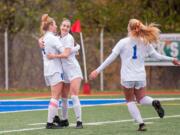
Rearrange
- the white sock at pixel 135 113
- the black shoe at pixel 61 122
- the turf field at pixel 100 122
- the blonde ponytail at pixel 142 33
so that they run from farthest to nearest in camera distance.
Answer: the black shoe at pixel 61 122 → the blonde ponytail at pixel 142 33 → the white sock at pixel 135 113 → the turf field at pixel 100 122

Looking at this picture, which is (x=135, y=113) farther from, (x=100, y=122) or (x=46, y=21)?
(x=46, y=21)

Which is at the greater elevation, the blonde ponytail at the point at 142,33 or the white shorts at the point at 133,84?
the blonde ponytail at the point at 142,33

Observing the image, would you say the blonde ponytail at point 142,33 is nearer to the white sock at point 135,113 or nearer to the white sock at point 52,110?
the white sock at point 135,113

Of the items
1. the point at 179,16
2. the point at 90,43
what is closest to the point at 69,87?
the point at 90,43

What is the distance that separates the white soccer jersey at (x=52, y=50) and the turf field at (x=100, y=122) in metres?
1.07

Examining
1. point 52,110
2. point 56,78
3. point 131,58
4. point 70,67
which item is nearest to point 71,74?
point 70,67

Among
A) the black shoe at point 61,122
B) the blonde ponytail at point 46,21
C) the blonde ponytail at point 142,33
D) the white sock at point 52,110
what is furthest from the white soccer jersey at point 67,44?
the blonde ponytail at point 142,33

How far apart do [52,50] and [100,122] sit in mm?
1986

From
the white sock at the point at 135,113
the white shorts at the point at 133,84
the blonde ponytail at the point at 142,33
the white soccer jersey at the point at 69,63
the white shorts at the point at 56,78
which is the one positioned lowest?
the white sock at the point at 135,113

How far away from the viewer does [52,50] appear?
1341cm

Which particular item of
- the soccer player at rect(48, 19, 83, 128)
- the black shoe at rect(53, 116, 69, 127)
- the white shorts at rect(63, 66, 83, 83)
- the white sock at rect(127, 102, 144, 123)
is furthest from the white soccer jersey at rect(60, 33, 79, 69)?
the white sock at rect(127, 102, 144, 123)

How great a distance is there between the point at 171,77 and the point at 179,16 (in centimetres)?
324

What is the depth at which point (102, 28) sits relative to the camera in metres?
31.7

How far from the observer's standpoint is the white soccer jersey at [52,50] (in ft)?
43.8
